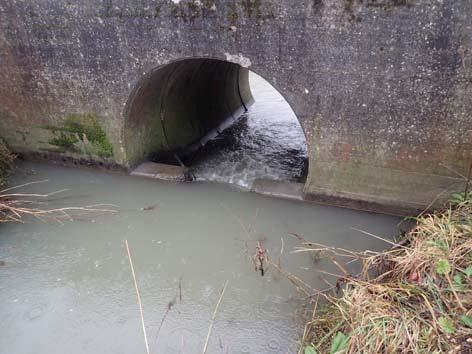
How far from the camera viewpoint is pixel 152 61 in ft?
16.2

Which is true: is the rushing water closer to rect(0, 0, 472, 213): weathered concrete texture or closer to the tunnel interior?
the tunnel interior

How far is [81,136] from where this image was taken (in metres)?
5.96

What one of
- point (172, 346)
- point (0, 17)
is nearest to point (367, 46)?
point (172, 346)

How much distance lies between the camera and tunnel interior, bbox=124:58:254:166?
19.0 feet

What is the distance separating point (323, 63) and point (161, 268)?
289 centimetres

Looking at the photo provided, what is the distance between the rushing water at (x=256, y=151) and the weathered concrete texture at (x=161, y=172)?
0.35 metres

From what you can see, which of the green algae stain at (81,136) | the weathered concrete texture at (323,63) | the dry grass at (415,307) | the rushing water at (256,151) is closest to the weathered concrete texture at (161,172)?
the rushing water at (256,151)

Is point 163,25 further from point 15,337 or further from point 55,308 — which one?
point 15,337

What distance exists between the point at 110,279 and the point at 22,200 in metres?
1.90

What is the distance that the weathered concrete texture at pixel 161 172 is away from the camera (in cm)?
592

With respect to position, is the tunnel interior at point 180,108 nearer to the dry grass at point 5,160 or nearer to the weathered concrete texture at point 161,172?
the weathered concrete texture at point 161,172

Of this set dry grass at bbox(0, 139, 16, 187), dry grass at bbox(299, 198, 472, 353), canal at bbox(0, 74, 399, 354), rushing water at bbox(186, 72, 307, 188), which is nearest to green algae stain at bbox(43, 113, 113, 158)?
canal at bbox(0, 74, 399, 354)

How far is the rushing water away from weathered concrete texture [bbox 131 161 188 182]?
1.16ft

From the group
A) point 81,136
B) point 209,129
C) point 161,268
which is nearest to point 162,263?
point 161,268
